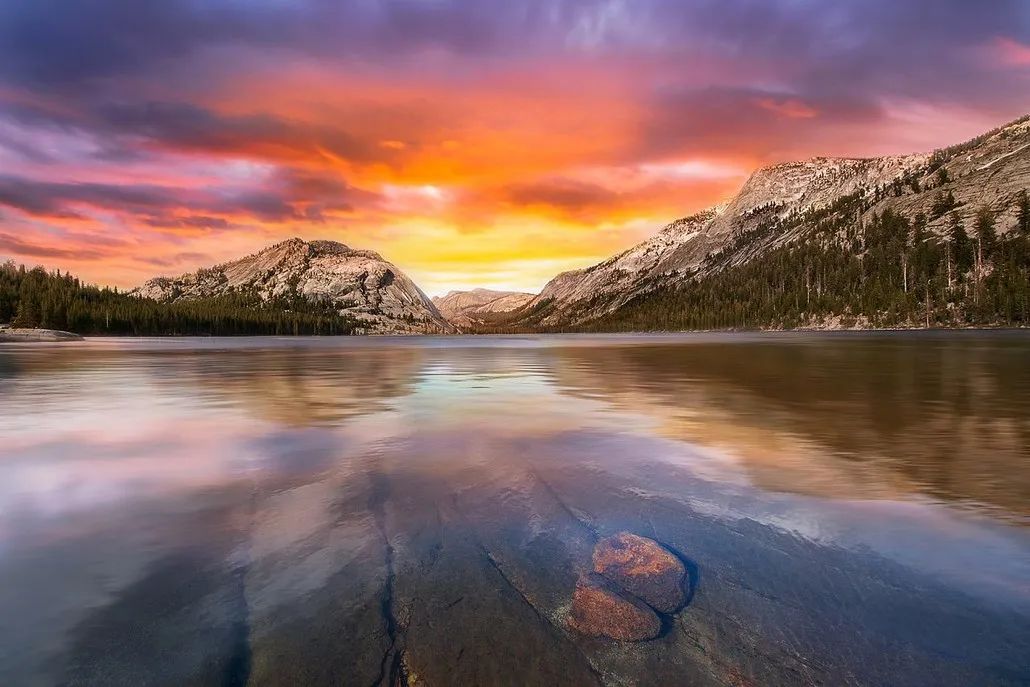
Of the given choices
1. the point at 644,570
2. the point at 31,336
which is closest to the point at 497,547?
the point at 644,570

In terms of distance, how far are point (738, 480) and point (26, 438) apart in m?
26.4

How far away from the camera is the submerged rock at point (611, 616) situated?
7473 millimetres

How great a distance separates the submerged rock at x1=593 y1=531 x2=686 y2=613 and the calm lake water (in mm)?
397

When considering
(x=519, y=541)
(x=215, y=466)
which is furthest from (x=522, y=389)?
(x=519, y=541)

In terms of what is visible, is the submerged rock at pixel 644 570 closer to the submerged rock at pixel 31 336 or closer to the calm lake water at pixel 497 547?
the calm lake water at pixel 497 547

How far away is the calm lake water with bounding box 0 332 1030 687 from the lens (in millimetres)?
6934

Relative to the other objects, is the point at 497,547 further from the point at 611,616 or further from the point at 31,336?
the point at 31,336

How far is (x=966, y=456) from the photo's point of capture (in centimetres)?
1841

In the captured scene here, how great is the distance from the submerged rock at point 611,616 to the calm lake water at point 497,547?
0.21 m

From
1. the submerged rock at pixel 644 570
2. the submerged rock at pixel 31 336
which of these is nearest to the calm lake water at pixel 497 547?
the submerged rock at pixel 644 570

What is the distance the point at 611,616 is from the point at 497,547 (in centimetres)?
334

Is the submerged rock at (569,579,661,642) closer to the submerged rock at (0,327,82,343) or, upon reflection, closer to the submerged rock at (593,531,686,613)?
the submerged rock at (593,531,686,613)

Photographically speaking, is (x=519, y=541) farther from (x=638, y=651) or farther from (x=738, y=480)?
(x=738, y=480)

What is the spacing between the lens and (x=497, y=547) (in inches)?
420
